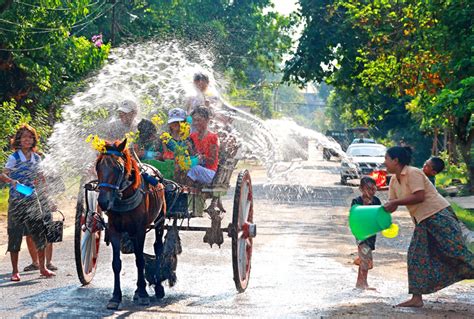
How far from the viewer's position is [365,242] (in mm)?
10930

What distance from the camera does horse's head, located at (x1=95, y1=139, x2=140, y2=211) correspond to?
8750mm

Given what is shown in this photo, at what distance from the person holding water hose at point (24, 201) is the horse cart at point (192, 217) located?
85cm

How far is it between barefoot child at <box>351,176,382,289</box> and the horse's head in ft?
9.81

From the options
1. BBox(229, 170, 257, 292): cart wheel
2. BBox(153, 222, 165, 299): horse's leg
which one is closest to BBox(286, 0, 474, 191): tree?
BBox(229, 170, 257, 292): cart wheel

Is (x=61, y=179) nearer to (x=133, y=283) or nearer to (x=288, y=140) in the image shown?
(x=133, y=283)

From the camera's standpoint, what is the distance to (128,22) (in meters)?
35.5

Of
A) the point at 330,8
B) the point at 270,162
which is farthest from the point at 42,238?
the point at 330,8

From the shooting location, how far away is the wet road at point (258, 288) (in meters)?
9.13

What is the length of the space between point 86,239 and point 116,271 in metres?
1.37

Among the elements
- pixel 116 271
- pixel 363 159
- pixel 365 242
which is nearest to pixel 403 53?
pixel 363 159

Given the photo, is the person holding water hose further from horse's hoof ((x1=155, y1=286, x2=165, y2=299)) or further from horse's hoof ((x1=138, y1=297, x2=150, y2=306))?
horse's hoof ((x1=138, y1=297, x2=150, y2=306))

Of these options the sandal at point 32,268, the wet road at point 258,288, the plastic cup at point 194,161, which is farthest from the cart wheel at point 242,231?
the sandal at point 32,268

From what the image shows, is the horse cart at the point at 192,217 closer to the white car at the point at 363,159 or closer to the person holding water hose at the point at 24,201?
the person holding water hose at the point at 24,201

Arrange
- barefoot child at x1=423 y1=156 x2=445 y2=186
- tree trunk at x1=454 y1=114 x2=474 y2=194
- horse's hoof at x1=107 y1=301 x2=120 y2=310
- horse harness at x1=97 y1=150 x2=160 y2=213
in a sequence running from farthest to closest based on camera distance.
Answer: tree trunk at x1=454 y1=114 x2=474 y2=194
barefoot child at x1=423 y1=156 x2=445 y2=186
horse's hoof at x1=107 y1=301 x2=120 y2=310
horse harness at x1=97 y1=150 x2=160 y2=213
